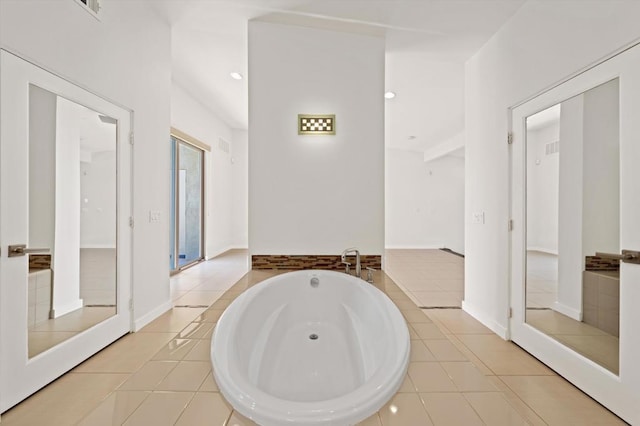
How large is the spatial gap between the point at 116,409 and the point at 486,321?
2856 millimetres

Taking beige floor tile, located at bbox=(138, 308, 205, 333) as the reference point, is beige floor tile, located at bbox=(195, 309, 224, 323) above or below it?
above

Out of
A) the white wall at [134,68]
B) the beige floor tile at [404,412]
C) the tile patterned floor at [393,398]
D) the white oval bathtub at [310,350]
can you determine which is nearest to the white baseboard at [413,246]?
the tile patterned floor at [393,398]

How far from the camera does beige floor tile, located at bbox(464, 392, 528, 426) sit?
814mm

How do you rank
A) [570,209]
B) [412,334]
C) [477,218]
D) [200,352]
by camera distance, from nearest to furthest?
[200,352] → [412,334] → [570,209] → [477,218]

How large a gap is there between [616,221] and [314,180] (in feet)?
6.69

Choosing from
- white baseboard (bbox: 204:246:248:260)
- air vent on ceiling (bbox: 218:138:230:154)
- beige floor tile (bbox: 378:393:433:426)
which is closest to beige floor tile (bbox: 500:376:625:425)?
beige floor tile (bbox: 378:393:433:426)

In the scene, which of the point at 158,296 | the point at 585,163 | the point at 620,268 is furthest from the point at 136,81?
the point at 620,268

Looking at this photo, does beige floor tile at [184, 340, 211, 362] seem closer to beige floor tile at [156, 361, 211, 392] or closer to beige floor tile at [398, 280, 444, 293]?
beige floor tile at [156, 361, 211, 392]

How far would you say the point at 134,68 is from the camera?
8.05 feet

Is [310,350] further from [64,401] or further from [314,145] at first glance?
[314,145]

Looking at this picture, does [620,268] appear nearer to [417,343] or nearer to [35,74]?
[417,343]

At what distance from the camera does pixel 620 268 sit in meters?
1.57

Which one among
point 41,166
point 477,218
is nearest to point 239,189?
point 41,166

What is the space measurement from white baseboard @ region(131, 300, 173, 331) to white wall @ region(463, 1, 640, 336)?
3.07 meters
